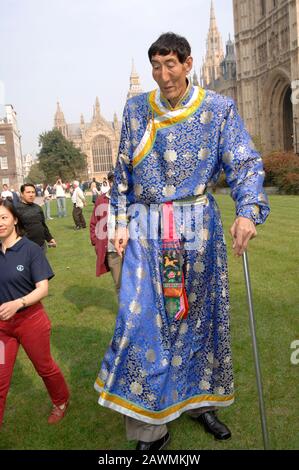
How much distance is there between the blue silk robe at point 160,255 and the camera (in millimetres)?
3029

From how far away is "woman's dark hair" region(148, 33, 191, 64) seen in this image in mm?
2932

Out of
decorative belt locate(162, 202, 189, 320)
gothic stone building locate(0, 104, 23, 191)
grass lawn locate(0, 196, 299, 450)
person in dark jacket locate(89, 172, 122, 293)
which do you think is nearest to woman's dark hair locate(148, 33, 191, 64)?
decorative belt locate(162, 202, 189, 320)

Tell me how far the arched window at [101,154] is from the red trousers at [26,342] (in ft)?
355

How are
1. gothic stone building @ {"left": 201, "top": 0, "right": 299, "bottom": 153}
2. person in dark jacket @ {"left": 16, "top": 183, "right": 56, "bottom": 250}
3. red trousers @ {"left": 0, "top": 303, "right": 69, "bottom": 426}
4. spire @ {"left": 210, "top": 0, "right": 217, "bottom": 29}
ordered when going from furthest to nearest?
1. spire @ {"left": 210, "top": 0, "right": 217, "bottom": 29}
2. gothic stone building @ {"left": 201, "top": 0, "right": 299, "bottom": 153}
3. person in dark jacket @ {"left": 16, "top": 183, "right": 56, "bottom": 250}
4. red trousers @ {"left": 0, "top": 303, "right": 69, "bottom": 426}

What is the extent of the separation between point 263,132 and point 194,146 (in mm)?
50012

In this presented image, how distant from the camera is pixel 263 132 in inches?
1987

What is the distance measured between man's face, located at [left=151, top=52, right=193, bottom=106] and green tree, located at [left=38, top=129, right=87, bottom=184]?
238 feet

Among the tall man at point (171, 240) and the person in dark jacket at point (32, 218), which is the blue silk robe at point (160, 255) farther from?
the person in dark jacket at point (32, 218)

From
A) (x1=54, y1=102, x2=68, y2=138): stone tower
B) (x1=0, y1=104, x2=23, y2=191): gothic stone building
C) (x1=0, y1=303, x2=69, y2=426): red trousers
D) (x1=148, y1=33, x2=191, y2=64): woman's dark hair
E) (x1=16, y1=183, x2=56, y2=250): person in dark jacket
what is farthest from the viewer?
(x1=54, y1=102, x2=68, y2=138): stone tower

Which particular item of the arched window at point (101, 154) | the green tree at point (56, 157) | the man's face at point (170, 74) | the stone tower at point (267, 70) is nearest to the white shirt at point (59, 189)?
the man's face at point (170, 74)

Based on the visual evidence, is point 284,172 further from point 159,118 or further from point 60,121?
point 60,121

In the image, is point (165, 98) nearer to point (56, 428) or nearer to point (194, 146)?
point (194, 146)

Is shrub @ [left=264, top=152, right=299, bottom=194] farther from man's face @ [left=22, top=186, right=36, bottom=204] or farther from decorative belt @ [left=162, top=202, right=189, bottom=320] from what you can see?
decorative belt @ [left=162, top=202, right=189, bottom=320]
